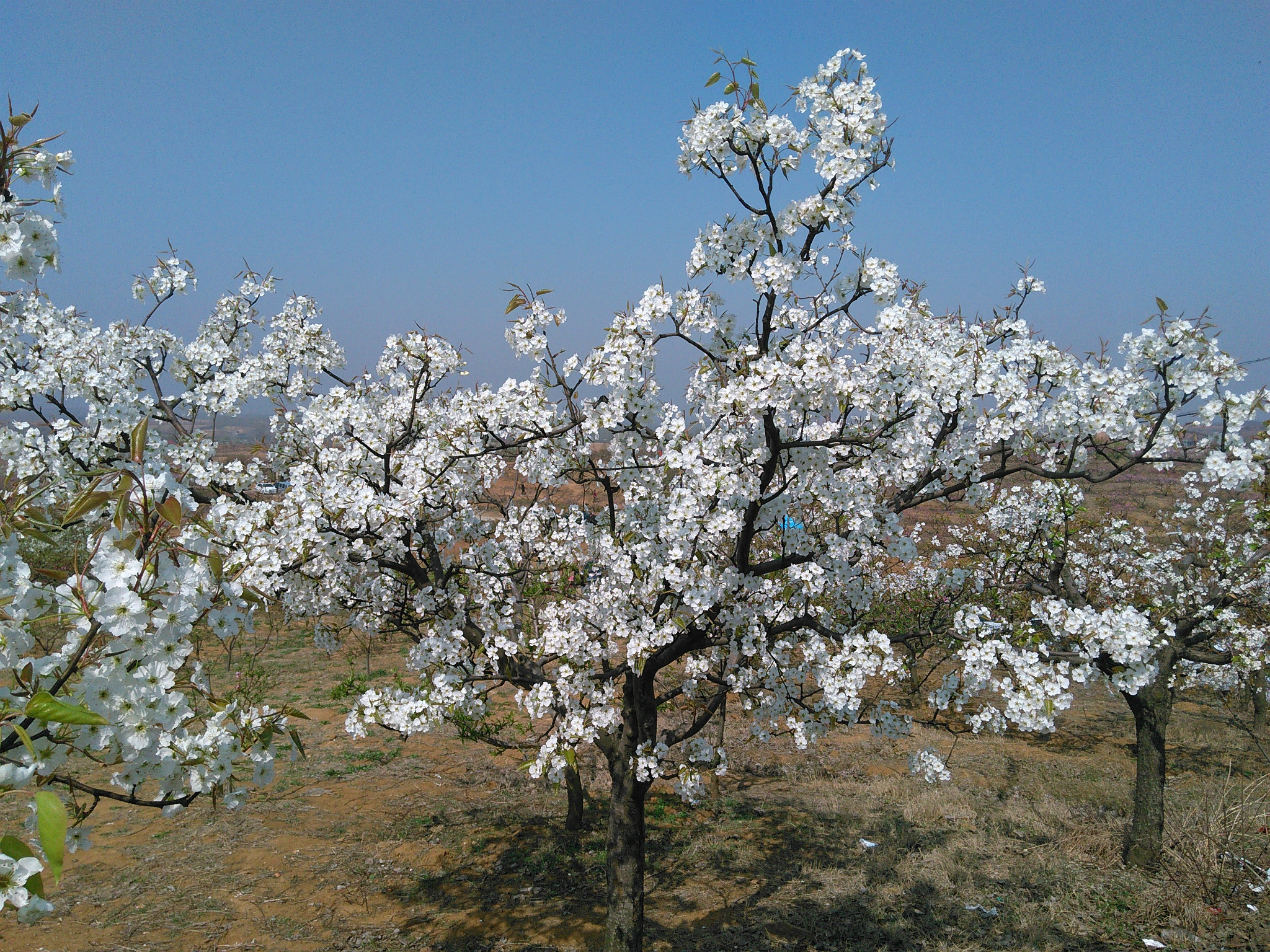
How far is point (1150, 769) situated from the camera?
20.6ft

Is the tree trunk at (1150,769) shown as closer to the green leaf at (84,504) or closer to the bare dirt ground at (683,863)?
the bare dirt ground at (683,863)

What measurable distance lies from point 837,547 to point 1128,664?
1.98 meters

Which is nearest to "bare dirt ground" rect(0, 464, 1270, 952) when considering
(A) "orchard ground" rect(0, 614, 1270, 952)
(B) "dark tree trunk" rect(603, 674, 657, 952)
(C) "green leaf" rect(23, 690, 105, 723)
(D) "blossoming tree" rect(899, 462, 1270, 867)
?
(A) "orchard ground" rect(0, 614, 1270, 952)

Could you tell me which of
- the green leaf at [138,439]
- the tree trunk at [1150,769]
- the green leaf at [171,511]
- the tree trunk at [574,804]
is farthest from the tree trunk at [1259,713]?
the green leaf at [138,439]

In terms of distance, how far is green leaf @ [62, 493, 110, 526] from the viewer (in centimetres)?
170

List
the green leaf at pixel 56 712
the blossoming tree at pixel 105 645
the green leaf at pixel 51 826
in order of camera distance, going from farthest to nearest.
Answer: the blossoming tree at pixel 105 645 < the green leaf at pixel 56 712 < the green leaf at pixel 51 826

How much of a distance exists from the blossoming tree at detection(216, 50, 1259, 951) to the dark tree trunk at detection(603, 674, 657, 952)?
0.05ft

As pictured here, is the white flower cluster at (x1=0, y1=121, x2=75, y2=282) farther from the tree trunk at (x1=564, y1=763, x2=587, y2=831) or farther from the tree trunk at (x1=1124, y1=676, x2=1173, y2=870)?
the tree trunk at (x1=1124, y1=676, x2=1173, y2=870)

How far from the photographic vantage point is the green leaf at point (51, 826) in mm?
1269

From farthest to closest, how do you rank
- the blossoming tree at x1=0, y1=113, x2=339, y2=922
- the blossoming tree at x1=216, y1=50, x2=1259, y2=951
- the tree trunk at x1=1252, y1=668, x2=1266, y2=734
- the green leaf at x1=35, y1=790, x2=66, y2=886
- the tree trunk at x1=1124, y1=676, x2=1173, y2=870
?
the tree trunk at x1=1252, y1=668, x2=1266, y2=734, the tree trunk at x1=1124, y1=676, x2=1173, y2=870, the blossoming tree at x1=216, y1=50, x2=1259, y2=951, the blossoming tree at x1=0, y1=113, x2=339, y2=922, the green leaf at x1=35, y1=790, x2=66, y2=886

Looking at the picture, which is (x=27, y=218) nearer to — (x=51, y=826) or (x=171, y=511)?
(x=171, y=511)

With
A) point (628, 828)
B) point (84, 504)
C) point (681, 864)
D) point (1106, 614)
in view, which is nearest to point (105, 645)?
point (84, 504)

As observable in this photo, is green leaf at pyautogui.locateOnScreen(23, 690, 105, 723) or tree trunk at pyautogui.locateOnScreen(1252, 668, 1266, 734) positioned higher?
green leaf at pyautogui.locateOnScreen(23, 690, 105, 723)

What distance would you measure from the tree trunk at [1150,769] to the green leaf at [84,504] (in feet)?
24.4
